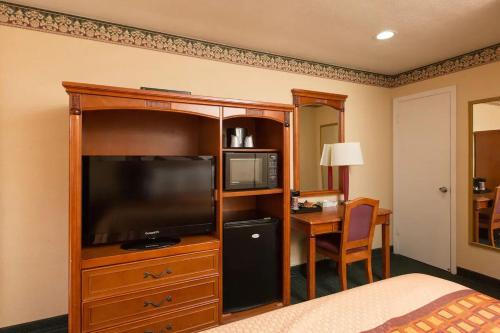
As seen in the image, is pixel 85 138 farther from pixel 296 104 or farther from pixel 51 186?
pixel 296 104

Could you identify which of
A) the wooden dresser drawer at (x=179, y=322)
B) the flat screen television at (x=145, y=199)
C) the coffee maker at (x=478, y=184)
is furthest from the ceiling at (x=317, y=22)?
the wooden dresser drawer at (x=179, y=322)

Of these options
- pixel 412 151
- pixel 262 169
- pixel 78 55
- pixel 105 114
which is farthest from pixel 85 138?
pixel 412 151

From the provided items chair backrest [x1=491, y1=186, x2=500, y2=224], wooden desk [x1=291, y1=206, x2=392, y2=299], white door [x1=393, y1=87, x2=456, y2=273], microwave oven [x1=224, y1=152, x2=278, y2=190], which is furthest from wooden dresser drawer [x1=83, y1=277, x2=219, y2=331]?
chair backrest [x1=491, y1=186, x2=500, y2=224]

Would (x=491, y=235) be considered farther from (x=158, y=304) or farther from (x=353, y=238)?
(x=158, y=304)

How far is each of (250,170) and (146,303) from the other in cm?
124

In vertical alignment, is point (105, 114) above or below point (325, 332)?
above

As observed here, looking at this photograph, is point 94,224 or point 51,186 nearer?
point 94,224

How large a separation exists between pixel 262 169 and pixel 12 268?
2.01 m

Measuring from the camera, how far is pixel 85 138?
227 cm

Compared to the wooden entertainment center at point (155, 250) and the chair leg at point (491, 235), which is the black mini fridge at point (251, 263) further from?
the chair leg at point (491, 235)

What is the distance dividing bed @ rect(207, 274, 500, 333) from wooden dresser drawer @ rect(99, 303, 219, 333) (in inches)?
40.2

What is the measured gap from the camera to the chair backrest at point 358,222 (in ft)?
8.75

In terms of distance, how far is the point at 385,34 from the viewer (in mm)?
2660

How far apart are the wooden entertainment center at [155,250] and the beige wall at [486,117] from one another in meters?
2.18
